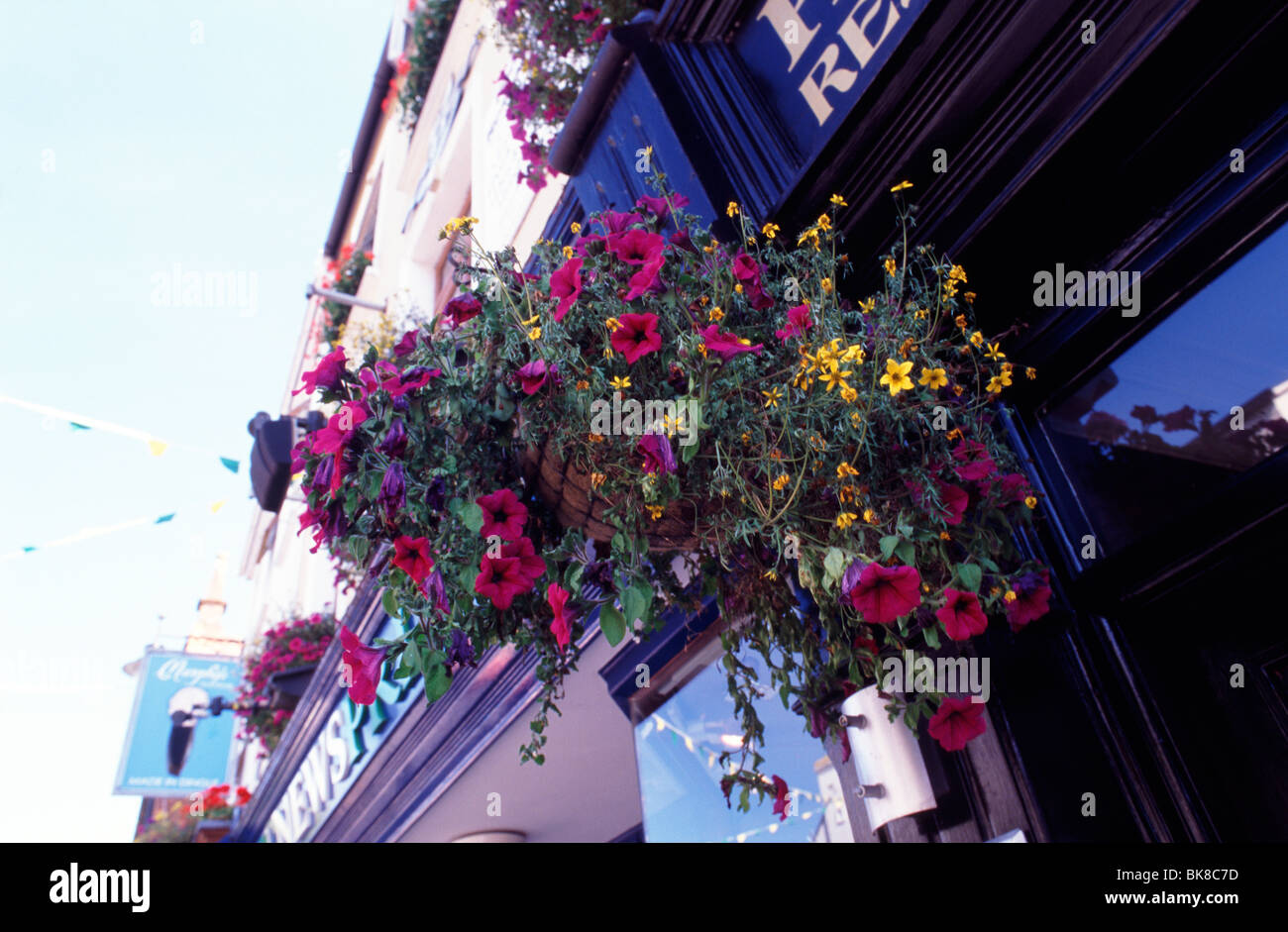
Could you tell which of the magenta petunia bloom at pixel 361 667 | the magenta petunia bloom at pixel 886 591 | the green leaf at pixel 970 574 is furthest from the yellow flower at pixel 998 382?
the magenta petunia bloom at pixel 361 667

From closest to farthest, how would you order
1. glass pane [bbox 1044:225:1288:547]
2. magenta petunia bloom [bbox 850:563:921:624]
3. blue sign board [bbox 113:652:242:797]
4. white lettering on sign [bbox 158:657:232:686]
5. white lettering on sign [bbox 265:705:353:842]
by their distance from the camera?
1. magenta petunia bloom [bbox 850:563:921:624]
2. glass pane [bbox 1044:225:1288:547]
3. white lettering on sign [bbox 265:705:353:842]
4. blue sign board [bbox 113:652:242:797]
5. white lettering on sign [bbox 158:657:232:686]

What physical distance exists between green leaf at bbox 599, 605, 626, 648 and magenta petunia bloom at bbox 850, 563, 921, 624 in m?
0.49

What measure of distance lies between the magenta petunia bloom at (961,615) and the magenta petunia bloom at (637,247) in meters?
0.90

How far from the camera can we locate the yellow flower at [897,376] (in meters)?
1.55

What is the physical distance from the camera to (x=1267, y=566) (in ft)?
6.07

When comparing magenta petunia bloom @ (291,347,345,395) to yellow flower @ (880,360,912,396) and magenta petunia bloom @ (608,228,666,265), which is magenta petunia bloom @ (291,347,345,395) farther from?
yellow flower @ (880,360,912,396)

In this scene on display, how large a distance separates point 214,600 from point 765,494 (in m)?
22.5

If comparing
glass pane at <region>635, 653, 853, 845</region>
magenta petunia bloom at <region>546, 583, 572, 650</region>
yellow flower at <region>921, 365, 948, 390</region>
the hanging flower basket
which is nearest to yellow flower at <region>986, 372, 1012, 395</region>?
the hanging flower basket

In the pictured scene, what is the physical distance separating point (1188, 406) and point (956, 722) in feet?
3.29

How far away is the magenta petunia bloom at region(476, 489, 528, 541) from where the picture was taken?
1.83 meters

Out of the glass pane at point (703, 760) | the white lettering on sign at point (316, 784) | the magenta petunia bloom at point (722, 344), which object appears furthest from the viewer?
the white lettering on sign at point (316, 784)

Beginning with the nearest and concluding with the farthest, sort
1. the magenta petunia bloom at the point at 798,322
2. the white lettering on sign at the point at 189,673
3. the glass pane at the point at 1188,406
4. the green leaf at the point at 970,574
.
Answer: the green leaf at the point at 970,574 → the magenta petunia bloom at the point at 798,322 → the glass pane at the point at 1188,406 → the white lettering on sign at the point at 189,673

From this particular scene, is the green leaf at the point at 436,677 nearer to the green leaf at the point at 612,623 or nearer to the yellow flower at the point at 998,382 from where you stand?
the green leaf at the point at 612,623
